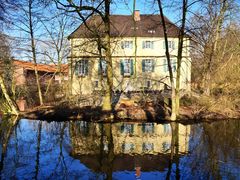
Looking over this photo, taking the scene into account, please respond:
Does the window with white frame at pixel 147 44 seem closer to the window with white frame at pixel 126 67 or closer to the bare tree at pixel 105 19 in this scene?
the window with white frame at pixel 126 67

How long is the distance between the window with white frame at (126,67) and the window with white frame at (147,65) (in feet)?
5.34

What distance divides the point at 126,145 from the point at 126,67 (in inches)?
925

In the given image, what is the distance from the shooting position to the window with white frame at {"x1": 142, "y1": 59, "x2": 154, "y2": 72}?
120 ft

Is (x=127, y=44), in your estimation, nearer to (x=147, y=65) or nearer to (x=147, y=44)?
(x=147, y=44)

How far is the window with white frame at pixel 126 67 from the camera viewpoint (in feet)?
117

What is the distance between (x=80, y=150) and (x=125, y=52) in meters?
25.4

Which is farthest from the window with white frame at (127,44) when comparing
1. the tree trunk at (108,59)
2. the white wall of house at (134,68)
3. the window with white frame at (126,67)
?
the tree trunk at (108,59)

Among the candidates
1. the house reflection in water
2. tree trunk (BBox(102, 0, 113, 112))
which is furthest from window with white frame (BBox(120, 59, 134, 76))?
the house reflection in water

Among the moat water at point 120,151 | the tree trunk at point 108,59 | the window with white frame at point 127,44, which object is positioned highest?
the window with white frame at point 127,44

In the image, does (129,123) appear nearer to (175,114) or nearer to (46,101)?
(175,114)

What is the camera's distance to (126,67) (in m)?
35.8

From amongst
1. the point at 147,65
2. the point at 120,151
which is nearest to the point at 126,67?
the point at 147,65

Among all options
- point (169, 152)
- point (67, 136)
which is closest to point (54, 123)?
point (67, 136)

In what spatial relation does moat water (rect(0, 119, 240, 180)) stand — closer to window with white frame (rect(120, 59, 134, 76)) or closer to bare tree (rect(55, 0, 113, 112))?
bare tree (rect(55, 0, 113, 112))
